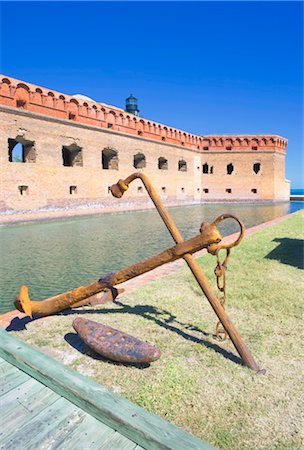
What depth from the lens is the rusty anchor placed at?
2.56m

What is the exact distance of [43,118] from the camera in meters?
15.3

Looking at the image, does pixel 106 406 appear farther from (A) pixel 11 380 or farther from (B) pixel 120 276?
(B) pixel 120 276

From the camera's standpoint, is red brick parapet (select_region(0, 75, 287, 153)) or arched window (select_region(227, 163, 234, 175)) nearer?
red brick parapet (select_region(0, 75, 287, 153))

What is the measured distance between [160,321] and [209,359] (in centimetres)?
87

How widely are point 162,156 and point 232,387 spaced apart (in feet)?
73.7

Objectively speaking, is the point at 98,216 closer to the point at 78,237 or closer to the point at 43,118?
the point at 43,118

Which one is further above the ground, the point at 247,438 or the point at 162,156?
the point at 162,156

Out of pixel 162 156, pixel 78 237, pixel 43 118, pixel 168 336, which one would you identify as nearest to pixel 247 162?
pixel 162 156

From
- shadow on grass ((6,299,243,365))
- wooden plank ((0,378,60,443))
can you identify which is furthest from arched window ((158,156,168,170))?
wooden plank ((0,378,60,443))

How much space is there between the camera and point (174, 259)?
110 inches

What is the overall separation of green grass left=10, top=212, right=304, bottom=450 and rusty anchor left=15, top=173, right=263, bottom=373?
0.21 metres

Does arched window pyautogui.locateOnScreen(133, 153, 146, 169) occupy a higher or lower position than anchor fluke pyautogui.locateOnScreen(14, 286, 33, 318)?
higher

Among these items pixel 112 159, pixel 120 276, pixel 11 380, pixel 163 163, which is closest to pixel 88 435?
pixel 11 380

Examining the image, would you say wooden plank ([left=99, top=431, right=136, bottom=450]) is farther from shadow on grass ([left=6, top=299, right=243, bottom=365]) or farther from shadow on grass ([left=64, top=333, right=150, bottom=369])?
shadow on grass ([left=6, top=299, right=243, bottom=365])
